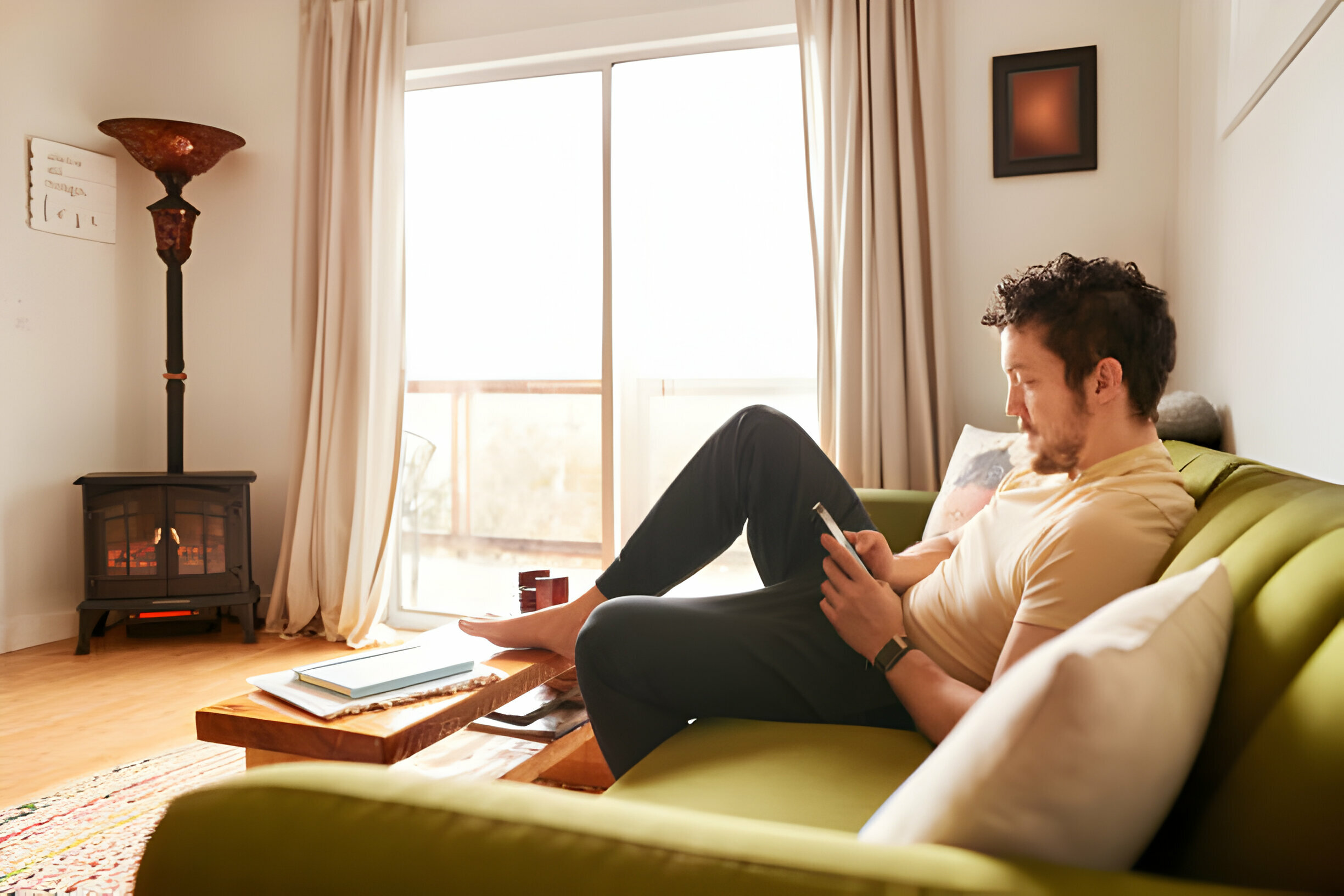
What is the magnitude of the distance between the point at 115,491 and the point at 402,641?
4.23ft

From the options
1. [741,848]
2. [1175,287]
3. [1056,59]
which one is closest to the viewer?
[741,848]

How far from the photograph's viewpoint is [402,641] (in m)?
3.63

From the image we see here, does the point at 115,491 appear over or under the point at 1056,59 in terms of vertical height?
under

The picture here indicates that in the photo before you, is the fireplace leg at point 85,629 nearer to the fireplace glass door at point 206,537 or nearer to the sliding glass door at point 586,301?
the fireplace glass door at point 206,537

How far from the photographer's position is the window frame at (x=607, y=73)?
3236 mm

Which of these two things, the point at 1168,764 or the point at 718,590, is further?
the point at 718,590

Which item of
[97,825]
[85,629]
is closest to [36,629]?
[85,629]

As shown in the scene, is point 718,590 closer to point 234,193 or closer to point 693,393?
point 693,393

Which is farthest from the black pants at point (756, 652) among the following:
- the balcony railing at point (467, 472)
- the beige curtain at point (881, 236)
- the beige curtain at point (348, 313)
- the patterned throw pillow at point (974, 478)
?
the beige curtain at point (348, 313)

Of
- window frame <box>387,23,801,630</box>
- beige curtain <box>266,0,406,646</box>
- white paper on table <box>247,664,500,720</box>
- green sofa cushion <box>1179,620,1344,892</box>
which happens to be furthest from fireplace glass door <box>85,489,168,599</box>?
green sofa cushion <box>1179,620,1344,892</box>

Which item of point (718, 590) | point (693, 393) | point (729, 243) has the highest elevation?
point (729, 243)

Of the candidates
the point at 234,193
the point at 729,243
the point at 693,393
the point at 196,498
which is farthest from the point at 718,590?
the point at 234,193

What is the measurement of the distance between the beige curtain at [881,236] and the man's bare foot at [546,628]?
4.73ft

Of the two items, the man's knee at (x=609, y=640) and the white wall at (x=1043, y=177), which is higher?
the white wall at (x=1043, y=177)
